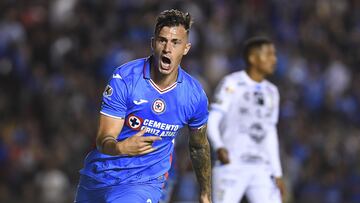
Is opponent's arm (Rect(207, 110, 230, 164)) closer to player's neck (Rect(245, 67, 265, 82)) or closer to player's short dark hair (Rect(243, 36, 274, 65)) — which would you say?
player's neck (Rect(245, 67, 265, 82))

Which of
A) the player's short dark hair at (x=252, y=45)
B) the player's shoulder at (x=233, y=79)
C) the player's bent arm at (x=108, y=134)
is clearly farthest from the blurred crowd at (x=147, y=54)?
the player's bent arm at (x=108, y=134)

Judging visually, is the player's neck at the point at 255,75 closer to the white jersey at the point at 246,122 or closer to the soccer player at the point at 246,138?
the soccer player at the point at 246,138

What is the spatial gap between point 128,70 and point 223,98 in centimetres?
273

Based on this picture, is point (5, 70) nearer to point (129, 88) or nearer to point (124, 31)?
point (124, 31)

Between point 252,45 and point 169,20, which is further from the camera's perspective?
point 252,45

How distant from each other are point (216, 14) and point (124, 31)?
69.5 inches

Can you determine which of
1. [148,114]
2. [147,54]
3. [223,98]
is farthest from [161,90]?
[147,54]

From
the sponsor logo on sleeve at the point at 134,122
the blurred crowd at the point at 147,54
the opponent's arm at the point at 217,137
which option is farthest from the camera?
the blurred crowd at the point at 147,54

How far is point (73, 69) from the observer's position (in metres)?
15.4

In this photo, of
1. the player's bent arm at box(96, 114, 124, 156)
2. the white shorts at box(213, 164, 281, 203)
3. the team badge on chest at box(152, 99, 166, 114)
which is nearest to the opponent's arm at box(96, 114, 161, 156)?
the player's bent arm at box(96, 114, 124, 156)

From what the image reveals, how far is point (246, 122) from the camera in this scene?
30.2 feet

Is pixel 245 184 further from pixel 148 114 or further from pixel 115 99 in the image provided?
pixel 115 99

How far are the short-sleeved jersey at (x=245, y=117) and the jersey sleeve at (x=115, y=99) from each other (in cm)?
280

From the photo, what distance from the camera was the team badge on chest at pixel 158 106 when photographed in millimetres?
6684
